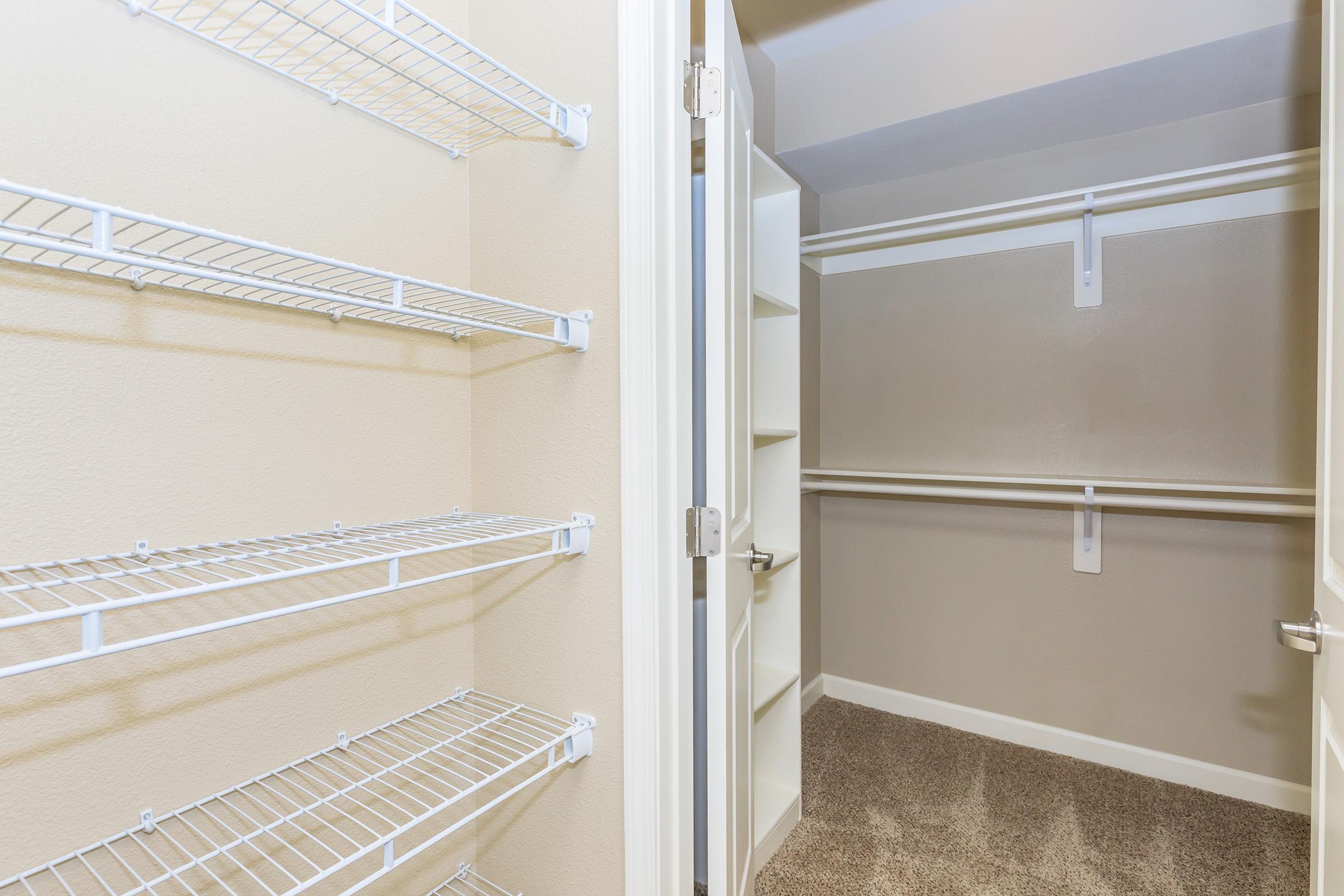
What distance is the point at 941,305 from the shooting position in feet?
8.54

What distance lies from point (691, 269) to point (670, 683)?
2.38 feet

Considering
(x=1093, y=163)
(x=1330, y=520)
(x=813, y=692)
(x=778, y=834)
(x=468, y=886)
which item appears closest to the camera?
(x=1330, y=520)

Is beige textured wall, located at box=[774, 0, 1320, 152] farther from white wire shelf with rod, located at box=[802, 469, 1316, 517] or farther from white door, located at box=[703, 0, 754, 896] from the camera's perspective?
white wire shelf with rod, located at box=[802, 469, 1316, 517]

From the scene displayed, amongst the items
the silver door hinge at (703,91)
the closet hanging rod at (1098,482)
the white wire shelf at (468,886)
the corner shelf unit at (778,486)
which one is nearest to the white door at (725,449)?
the silver door hinge at (703,91)

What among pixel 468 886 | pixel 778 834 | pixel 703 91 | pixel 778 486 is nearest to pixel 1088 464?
pixel 778 486

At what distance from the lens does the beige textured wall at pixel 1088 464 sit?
204 cm

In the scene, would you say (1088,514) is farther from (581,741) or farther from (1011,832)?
(581,741)

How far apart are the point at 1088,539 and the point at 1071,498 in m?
0.20

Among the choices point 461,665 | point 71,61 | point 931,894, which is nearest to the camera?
point 71,61

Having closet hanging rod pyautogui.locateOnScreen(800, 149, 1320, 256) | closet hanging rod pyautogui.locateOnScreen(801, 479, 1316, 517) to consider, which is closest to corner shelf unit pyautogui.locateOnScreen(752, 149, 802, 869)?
closet hanging rod pyautogui.locateOnScreen(801, 479, 1316, 517)

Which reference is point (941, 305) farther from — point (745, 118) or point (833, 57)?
point (745, 118)

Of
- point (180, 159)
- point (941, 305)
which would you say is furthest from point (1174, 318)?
point (180, 159)

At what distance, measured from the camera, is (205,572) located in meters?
0.81

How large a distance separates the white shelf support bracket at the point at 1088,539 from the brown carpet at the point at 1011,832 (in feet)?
2.35
